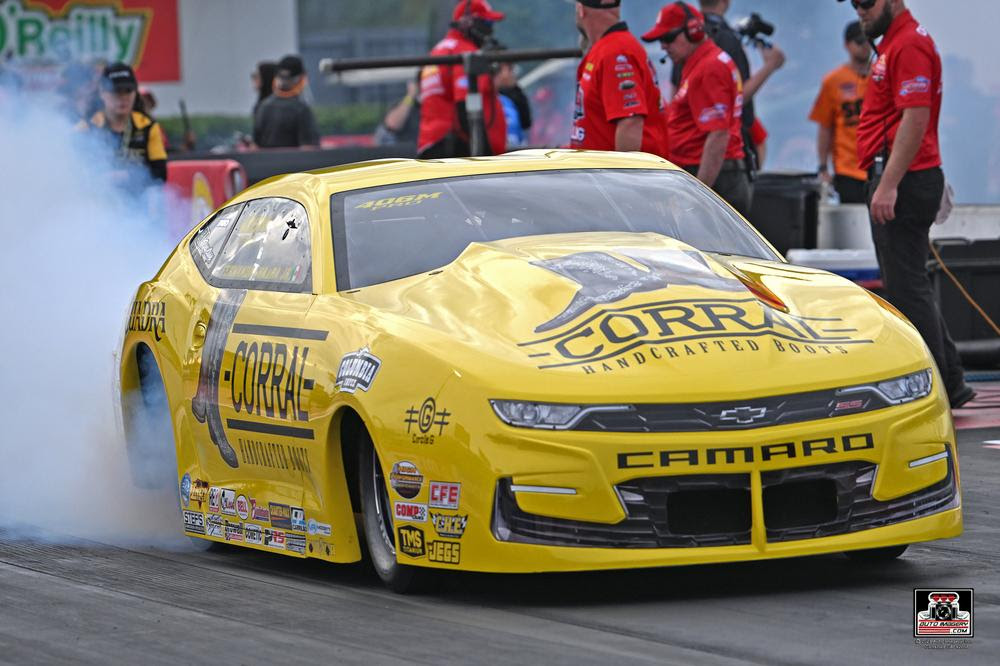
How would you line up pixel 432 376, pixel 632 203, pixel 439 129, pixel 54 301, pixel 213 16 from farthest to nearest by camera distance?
pixel 213 16
pixel 439 129
pixel 54 301
pixel 632 203
pixel 432 376

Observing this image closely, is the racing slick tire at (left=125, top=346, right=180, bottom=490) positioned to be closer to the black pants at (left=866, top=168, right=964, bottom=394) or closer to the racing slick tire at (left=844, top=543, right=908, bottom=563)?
the racing slick tire at (left=844, top=543, right=908, bottom=563)

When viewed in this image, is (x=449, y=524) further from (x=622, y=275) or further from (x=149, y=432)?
(x=149, y=432)

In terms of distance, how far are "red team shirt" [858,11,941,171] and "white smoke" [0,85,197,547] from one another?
356 cm

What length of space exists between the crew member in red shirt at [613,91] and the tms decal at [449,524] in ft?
14.8

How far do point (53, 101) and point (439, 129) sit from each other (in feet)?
8.71

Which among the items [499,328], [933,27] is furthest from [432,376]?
[933,27]

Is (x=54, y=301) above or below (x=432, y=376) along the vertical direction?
below

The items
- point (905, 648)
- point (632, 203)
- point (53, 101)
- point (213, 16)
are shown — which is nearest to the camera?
point (905, 648)

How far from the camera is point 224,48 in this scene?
1444 inches

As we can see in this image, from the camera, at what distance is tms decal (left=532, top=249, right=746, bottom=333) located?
5.62m

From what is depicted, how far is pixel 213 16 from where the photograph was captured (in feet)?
121

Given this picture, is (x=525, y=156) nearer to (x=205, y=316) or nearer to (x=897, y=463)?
(x=205, y=316)

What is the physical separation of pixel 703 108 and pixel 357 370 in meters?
4.89

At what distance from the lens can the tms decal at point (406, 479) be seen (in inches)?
212
